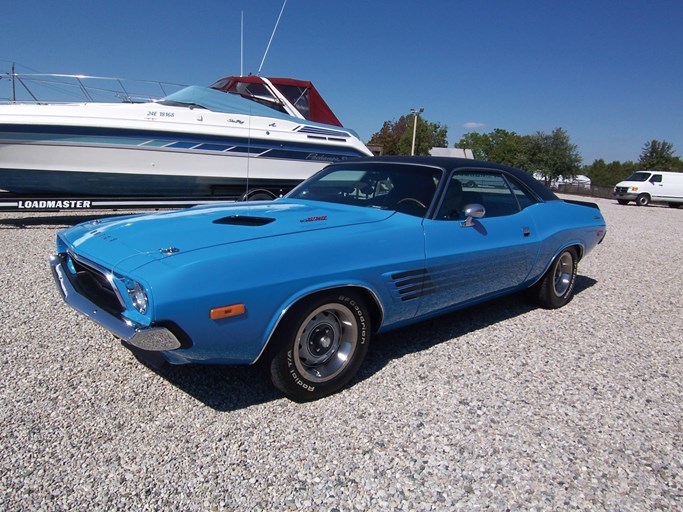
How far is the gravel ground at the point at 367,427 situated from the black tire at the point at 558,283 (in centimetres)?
64

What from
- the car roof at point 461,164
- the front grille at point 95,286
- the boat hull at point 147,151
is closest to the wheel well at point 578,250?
the car roof at point 461,164

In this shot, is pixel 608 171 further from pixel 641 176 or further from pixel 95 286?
pixel 95 286

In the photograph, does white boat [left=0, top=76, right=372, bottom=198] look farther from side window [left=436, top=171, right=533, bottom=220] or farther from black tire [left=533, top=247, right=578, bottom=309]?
black tire [left=533, top=247, right=578, bottom=309]

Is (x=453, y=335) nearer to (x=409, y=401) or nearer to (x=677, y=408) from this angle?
(x=409, y=401)

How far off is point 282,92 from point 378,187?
6.63 metres

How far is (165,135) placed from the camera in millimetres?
7652

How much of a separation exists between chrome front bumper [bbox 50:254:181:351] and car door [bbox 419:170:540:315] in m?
1.61

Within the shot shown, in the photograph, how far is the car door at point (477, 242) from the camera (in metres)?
3.04

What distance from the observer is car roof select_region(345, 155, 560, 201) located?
3515 millimetres

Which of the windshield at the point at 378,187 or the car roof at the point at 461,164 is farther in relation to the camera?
the car roof at the point at 461,164

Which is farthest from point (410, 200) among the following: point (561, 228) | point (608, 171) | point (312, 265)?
point (608, 171)

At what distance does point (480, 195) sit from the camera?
3.74 metres

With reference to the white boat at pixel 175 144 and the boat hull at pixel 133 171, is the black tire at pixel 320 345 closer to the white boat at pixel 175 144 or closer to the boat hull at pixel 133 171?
the white boat at pixel 175 144

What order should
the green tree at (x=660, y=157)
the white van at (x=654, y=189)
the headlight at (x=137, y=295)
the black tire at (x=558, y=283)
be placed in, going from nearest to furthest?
1. the headlight at (x=137, y=295)
2. the black tire at (x=558, y=283)
3. the white van at (x=654, y=189)
4. the green tree at (x=660, y=157)
